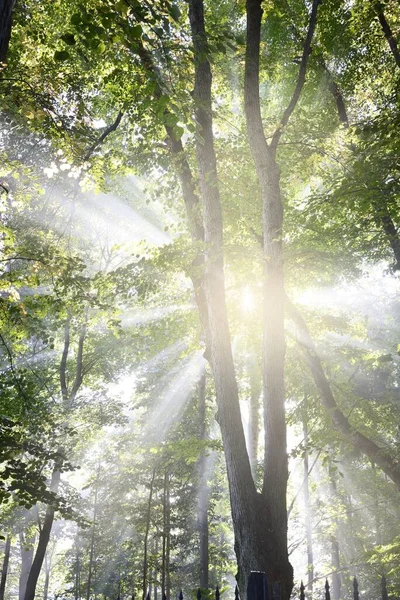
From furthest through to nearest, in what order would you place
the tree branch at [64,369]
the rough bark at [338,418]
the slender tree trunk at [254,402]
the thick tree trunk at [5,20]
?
the tree branch at [64,369] < the slender tree trunk at [254,402] < the rough bark at [338,418] < the thick tree trunk at [5,20]

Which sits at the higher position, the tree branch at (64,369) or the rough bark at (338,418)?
the tree branch at (64,369)

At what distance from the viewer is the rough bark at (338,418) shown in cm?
909

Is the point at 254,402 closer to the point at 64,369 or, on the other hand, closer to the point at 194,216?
the point at 64,369

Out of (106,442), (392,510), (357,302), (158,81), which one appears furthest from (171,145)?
(357,302)

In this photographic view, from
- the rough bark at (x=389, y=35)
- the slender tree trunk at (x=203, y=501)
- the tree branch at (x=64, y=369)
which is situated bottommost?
the slender tree trunk at (x=203, y=501)

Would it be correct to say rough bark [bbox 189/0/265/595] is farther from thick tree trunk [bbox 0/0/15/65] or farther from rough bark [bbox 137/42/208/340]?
thick tree trunk [bbox 0/0/15/65]

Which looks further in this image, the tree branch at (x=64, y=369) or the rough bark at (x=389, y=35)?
the tree branch at (x=64, y=369)

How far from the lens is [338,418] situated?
9633 mm

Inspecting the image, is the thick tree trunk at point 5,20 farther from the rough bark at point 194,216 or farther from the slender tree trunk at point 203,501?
the slender tree trunk at point 203,501

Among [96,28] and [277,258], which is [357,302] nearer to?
[277,258]

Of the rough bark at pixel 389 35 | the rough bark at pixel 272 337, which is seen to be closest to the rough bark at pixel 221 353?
the rough bark at pixel 272 337

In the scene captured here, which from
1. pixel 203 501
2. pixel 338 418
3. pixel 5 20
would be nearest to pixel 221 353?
pixel 5 20

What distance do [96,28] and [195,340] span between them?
18.8 feet

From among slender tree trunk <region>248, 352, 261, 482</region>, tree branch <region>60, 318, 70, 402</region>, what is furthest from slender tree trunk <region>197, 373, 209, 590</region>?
tree branch <region>60, 318, 70, 402</region>
